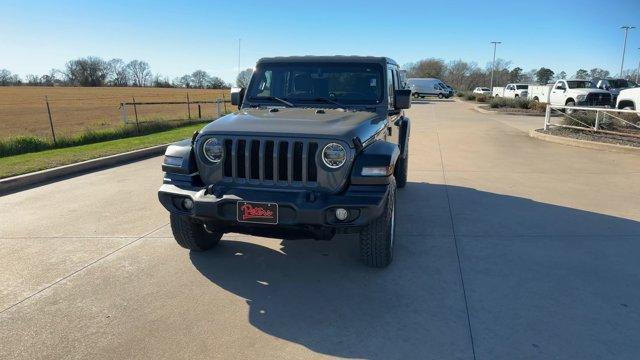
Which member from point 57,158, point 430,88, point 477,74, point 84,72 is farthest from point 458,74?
point 57,158

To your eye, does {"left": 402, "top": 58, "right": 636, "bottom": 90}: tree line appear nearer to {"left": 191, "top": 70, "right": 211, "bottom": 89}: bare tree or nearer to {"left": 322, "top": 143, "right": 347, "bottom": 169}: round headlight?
{"left": 191, "top": 70, "right": 211, "bottom": 89}: bare tree

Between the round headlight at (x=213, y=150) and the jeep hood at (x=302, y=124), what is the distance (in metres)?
0.08

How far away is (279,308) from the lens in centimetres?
358

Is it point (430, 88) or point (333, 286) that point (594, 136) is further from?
point (430, 88)

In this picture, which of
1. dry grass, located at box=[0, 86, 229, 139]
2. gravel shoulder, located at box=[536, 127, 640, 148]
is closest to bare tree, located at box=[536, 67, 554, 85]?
dry grass, located at box=[0, 86, 229, 139]

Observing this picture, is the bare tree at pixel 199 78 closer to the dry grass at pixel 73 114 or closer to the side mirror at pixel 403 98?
the dry grass at pixel 73 114

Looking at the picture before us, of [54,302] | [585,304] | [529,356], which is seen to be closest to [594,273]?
[585,304]

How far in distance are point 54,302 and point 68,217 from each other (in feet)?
8.38

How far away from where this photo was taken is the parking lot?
3.08 metres

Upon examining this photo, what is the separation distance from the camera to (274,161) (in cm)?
372

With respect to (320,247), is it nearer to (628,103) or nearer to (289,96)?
(289,96)

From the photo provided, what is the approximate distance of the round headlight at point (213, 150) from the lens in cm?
388

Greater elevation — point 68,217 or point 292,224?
point 292,224

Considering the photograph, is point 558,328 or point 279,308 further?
point 279,308
